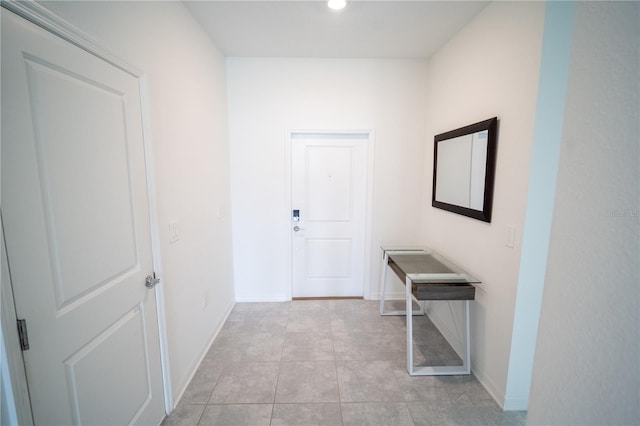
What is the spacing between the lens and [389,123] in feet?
9.44

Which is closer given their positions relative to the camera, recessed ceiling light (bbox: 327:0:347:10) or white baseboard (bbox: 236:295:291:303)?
recessed ceiling light (bbox: 327:0:347:10)

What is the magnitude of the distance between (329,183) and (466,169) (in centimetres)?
144

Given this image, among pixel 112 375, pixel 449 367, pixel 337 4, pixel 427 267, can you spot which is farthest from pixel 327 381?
pixel 337 4

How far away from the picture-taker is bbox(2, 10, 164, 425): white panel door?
81 centimetres

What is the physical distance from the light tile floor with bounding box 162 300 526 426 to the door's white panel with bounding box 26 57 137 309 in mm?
1169

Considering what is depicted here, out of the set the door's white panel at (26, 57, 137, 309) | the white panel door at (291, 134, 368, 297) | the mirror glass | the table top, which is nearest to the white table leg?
the table top

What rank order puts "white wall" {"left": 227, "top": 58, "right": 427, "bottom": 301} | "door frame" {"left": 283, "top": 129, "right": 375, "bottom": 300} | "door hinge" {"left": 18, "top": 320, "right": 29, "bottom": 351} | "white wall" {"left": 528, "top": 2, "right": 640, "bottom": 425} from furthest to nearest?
"door frame" {"left": 283, "top": 129, "right": 375, "bottom": 300}, "white wall" {"left": 227, "top": 58, "right": 427, "bottom": 301}, "door hinge" {"left": 18, "top": 320, "right": 29, "bottom": 351}, "white wall" {"left": 528, "top": 2, "right": 640, "bottom": 425}

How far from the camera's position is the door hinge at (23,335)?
80 centimetres

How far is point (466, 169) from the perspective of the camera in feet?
6.79

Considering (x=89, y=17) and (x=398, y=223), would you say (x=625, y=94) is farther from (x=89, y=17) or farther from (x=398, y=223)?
(x=398, y=223)

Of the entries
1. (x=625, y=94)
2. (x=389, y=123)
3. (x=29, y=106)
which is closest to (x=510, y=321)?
(x=625, y=94)

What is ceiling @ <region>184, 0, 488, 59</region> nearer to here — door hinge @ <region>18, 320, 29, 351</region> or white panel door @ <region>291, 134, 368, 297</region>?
white panel door @ <region>291, 134, 368, 297</region>

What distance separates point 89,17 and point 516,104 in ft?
7.31

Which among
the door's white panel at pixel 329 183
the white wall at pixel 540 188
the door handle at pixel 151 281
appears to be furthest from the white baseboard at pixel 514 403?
the door handle at pixel 151 281
